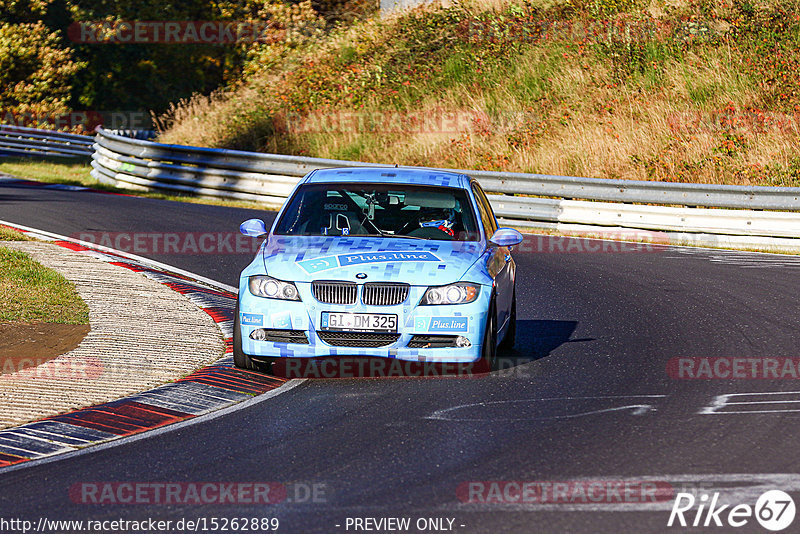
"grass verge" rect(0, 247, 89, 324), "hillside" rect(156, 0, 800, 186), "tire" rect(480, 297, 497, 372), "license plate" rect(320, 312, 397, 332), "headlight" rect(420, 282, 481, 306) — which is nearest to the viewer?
"license plate" rect(320, 312, 397, 332)

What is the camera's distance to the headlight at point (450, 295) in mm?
8453

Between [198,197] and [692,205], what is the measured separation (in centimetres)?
1088

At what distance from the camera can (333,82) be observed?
32562mm

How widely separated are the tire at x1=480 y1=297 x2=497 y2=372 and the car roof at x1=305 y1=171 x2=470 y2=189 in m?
1.64

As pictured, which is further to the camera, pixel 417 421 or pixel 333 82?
pixel 333 82

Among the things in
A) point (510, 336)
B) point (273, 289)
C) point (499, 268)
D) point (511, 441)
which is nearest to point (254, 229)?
point (273, 289)

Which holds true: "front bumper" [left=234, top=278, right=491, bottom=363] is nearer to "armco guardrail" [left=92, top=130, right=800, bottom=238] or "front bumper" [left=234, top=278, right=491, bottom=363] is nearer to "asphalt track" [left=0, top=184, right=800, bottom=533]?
"asphalt track" [left=0, top=184, right=800, bottom=533]

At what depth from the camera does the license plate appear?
8344 mm

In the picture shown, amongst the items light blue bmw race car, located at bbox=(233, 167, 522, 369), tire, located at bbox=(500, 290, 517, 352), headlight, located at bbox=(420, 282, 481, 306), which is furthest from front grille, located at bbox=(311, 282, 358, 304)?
tire, located at bbox=(500, 290, 517, 352)

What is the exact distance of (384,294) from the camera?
8391 millimetres

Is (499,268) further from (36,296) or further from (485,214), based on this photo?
(36,296)

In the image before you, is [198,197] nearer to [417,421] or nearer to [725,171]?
[725,171]

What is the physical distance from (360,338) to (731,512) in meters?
3.55

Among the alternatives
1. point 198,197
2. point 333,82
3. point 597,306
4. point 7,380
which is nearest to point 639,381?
point 597,306
